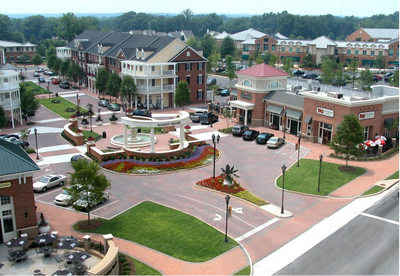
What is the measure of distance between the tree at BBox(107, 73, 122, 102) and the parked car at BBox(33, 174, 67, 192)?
40.1m

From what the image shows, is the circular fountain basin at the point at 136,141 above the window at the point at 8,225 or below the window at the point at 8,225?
below

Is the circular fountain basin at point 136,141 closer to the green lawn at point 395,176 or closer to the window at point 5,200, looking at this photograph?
the window at point 5,200

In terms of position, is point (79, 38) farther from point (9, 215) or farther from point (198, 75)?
point (9, 215)

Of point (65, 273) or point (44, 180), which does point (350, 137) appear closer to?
point (44, 180)

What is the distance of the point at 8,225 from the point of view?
89.7 ft

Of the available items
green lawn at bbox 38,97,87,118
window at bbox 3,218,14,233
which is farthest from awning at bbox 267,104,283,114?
window at bbox 3,218,14,233

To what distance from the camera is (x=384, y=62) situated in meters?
120

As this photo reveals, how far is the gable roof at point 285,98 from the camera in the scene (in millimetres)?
54688

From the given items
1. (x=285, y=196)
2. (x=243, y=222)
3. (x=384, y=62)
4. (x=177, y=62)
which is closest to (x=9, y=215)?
(x=243, y=222)

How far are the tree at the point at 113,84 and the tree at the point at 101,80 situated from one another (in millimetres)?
4334

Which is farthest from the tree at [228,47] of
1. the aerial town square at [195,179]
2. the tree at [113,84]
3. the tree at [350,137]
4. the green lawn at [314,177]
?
the tree at [350,137]

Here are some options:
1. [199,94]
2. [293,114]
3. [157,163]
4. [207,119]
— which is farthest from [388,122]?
[199,94]

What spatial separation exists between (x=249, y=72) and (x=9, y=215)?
42.2m

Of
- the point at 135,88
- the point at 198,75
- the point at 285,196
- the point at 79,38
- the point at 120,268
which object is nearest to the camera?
the point at 120,268
